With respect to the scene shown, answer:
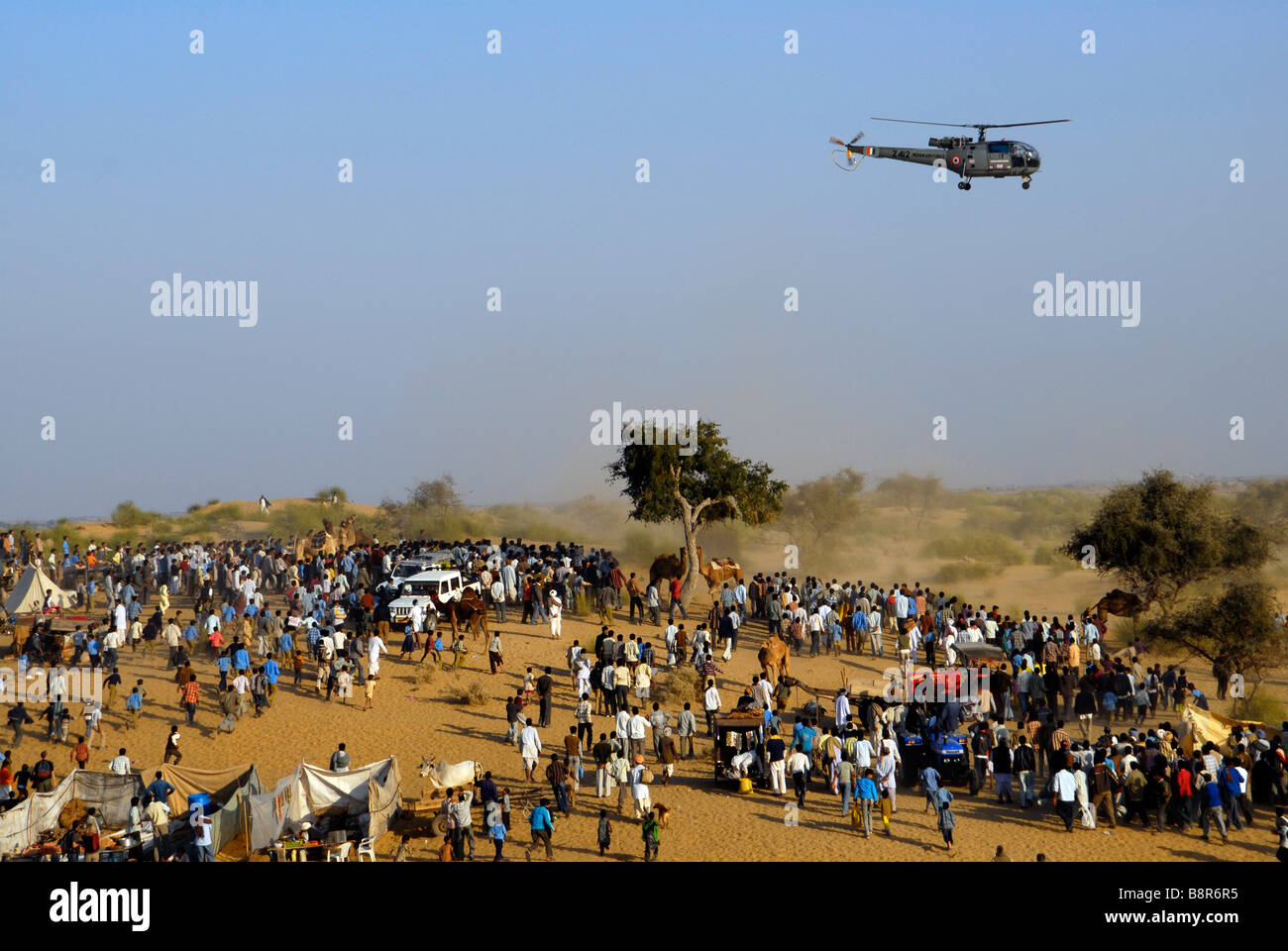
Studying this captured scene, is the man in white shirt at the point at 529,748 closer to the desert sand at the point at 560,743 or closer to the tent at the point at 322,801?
the desert sand at the point at 560,743

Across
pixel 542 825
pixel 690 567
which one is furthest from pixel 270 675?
pixel 690 567

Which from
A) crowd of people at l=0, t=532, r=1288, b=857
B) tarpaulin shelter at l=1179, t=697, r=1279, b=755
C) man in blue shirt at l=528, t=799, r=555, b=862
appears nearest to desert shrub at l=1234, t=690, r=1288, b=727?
crowd of people at l=0, t=532, r=1288, b=857

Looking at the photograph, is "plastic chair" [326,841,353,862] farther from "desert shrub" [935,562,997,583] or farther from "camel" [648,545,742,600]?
"desert shrub" [935,562,997,583]

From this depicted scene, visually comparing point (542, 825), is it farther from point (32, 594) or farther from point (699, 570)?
point (32, 594)

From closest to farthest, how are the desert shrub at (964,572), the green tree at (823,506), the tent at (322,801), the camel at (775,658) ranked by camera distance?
the tent at (322,801) → the camel at (775,658) → the desert shrub at (964,572) → the green tree at (823,506)

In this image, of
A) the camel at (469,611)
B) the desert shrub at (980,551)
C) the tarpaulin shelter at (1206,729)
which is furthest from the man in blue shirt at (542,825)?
the desert shrub at (980,551)
